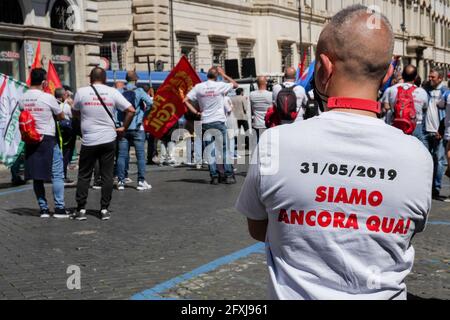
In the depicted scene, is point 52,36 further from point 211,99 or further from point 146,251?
point 146,251

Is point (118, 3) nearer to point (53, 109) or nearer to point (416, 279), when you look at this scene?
point (53, 109)

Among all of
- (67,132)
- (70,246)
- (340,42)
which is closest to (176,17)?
(67,132)

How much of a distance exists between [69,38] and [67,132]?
1284 centimetres

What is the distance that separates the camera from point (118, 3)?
30.7 metres

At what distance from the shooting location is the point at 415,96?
30.1 feet

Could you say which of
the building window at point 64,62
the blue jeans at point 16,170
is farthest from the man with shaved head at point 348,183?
the building window at point 64,62

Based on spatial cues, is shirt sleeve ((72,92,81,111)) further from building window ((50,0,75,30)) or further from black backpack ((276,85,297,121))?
building window ((50,0,75,30))

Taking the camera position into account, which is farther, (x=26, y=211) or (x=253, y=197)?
(x=26, y=211)

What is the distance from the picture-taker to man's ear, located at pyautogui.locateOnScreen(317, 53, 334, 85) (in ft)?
6.50

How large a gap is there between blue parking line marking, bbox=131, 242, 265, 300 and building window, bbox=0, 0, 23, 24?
17.2m

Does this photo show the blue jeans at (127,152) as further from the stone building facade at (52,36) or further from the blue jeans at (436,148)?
the stone building facade at (52,36)

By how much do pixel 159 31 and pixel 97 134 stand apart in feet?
73.3

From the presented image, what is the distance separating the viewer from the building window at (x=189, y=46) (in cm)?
3123

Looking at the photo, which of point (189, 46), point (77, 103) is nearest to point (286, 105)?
point (77, 103)
